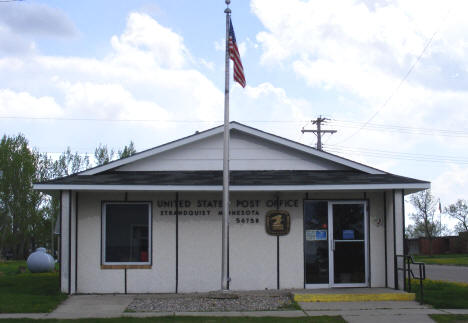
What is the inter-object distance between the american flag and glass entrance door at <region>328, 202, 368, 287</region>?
3.64 metres

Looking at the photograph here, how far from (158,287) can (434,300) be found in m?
6.10

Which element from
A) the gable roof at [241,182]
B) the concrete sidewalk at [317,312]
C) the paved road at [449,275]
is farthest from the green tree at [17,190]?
the concrete sidewalk at [317,312]

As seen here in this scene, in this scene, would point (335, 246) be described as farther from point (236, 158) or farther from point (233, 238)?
point (236, 158)

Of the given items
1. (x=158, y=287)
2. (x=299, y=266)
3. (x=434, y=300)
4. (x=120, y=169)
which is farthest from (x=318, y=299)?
(x=120, y=169)

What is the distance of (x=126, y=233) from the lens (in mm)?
13555

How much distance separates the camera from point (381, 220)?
13672 mm

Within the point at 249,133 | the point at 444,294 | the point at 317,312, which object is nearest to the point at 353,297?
the point at 317,312

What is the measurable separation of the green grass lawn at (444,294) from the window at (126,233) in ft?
20.6

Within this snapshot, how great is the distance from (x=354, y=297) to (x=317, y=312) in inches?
62.3

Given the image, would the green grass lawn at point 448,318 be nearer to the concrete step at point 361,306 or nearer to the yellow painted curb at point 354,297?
the concrete step at point 361,306

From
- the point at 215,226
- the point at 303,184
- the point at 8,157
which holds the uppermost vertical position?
the point at 8,157

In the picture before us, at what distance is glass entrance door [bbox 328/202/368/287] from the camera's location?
13.5 meters

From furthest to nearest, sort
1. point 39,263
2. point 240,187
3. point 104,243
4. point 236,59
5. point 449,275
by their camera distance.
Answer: point 39,263 → point 449,275 → point 104,243 → point 236,59 → point 240,187

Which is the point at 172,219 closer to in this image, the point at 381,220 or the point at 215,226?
the point at 215,226
